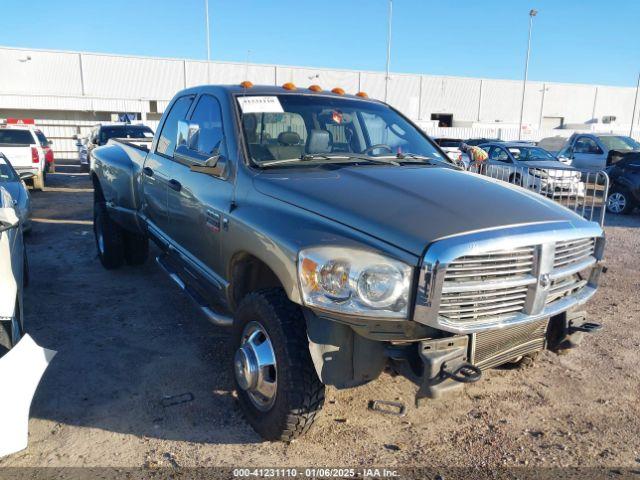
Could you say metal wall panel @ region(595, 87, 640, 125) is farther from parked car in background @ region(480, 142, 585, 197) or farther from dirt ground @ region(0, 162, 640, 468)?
dirt ground @ region(0, 162, 640, 468)

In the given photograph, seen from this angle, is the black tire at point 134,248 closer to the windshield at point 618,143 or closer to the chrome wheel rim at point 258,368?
the chrome wheel rim at point 258,368

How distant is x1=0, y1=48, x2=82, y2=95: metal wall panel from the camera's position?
124 feet

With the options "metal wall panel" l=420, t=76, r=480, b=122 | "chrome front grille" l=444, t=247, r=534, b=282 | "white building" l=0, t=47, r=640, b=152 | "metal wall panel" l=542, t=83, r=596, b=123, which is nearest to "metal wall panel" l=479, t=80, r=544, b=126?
"white building" l=0, t=47, r=640, b=152

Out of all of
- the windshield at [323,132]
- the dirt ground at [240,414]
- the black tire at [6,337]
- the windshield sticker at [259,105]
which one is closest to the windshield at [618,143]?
the dirt ground at [240,414]

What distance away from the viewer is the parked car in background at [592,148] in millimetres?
15719

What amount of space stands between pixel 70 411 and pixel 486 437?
8.49 ft

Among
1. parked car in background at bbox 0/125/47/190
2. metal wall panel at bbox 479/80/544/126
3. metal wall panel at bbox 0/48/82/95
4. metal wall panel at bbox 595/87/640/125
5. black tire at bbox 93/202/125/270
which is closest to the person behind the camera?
black tire at bbox 93/202/125/270

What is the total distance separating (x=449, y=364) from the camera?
2.43 meters

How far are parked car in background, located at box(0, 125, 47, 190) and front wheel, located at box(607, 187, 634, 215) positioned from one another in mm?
13905

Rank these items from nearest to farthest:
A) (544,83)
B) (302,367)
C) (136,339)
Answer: (302,367)
(136,339)
(544,83)

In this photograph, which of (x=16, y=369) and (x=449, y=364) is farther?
(x=16, y=369)

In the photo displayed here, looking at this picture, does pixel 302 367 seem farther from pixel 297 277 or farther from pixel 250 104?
pixel 250 104

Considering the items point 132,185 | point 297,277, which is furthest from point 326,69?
point 297,277

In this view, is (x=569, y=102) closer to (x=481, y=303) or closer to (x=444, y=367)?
(x=481, y=303)
